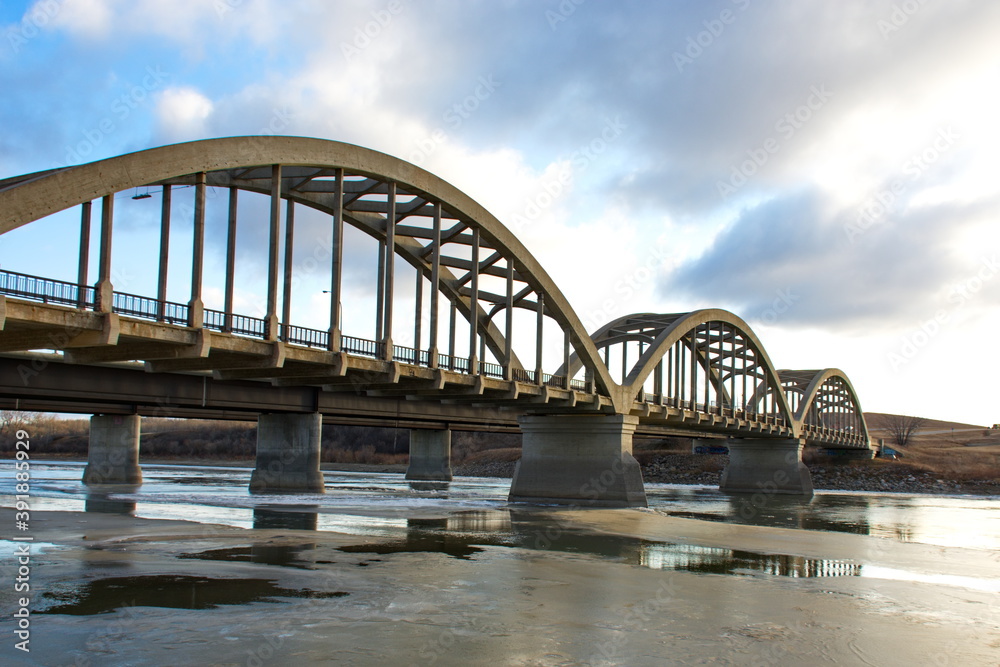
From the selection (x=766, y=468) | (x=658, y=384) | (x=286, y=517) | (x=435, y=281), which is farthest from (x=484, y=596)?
(x=766, y=468)

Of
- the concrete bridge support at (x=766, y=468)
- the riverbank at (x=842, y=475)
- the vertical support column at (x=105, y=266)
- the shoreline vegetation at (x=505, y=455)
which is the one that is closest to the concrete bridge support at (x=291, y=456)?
the vertical support column at (x=105, y=266)

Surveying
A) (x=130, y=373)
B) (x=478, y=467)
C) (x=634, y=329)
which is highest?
(x=634, y=329)

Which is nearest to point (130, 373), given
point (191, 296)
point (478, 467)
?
point (191, 296)

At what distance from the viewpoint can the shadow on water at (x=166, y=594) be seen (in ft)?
41.1

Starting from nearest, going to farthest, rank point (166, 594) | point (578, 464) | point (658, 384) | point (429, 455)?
point (166, 594), point (578, 464), point (658, 384), point (429, 455)

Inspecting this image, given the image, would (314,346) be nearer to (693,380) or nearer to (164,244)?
(164,244)

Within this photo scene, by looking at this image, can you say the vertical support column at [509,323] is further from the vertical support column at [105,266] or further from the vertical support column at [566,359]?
the vertical support column at [105,266]

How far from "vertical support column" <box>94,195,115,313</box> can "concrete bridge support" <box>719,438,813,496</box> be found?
67918 millimetres

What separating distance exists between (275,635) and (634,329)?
2047 inches

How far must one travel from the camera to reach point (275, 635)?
435 inches

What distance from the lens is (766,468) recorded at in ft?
273

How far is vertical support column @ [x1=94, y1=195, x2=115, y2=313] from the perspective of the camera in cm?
2297

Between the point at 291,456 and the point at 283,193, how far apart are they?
59.4 feet

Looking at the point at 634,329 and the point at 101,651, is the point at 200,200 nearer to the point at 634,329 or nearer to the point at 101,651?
the point at 101,651
